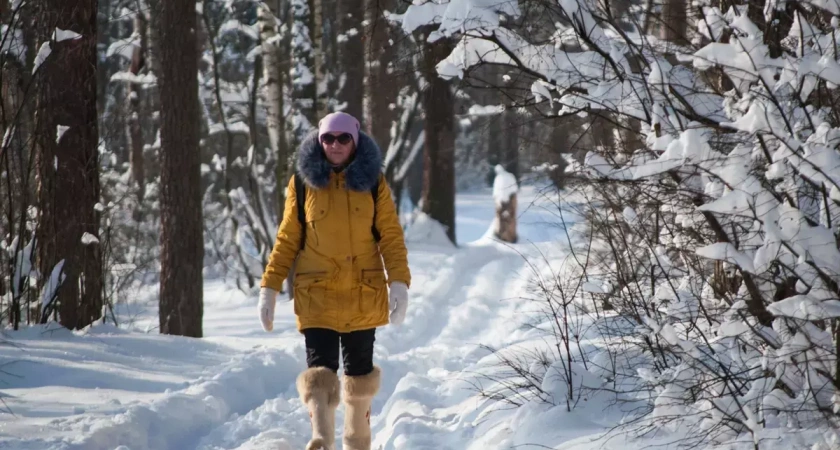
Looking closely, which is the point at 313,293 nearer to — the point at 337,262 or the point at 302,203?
the point at 337,262

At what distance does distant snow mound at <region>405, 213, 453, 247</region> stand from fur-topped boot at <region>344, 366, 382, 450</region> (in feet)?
42.2

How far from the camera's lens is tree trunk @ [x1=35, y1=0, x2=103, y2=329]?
8062 mm

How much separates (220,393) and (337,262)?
87.7 inches

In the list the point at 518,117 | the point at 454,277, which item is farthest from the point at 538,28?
the point at 454,277

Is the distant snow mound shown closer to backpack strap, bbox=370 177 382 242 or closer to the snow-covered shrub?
backpack strap, bbox=370 177 382 242

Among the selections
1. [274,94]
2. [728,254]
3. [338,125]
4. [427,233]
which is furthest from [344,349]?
[427,233]

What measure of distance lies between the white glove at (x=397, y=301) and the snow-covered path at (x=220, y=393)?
80 cm

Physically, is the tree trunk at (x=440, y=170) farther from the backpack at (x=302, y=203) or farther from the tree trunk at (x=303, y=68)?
the backpack at (x=302, y=203)

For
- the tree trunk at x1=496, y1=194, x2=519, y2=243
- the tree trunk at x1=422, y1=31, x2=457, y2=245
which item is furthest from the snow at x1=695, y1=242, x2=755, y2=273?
the tree trunk at x1=496, y1=194, x2=519, y2=243

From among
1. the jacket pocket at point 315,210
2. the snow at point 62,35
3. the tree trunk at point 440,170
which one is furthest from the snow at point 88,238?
the tree trunk at point 440,170

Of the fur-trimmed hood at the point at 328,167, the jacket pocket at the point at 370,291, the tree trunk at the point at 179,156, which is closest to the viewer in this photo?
the fur-trimmed hood at the point at 328,167

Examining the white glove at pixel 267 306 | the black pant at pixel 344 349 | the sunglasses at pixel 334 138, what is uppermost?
the sunglasses at pixel 334 138

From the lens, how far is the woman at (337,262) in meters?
4.86

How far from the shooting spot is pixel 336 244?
16.0 feet
